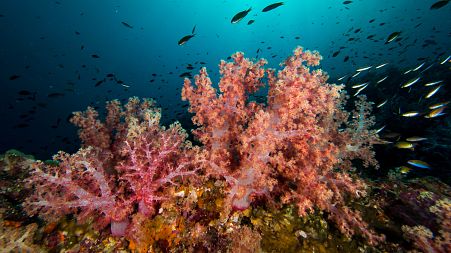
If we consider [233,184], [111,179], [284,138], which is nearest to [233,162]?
[233,184]

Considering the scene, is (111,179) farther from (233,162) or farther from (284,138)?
(284,138)

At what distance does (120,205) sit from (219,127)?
1807mm

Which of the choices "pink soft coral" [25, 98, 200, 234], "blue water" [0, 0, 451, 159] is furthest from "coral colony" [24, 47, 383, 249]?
"blue water" [0, 0, 451, 159]

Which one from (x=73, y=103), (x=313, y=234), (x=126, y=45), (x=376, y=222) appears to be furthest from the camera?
(x=126, y=45)

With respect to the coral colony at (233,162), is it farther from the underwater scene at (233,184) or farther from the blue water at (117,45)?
the blue water at (117,45)

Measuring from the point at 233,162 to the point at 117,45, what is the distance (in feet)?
350

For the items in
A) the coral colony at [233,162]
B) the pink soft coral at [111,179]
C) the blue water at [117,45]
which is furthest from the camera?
the blue water at [117,45]

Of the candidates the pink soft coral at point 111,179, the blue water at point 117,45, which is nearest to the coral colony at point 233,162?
the pink soft coral at point 111,179

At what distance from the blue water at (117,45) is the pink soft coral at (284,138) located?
797 inches

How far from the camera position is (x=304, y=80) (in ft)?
9.83

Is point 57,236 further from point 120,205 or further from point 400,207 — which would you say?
point 400,207

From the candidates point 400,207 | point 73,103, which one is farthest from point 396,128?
point 73,103

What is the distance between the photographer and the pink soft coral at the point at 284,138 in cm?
303

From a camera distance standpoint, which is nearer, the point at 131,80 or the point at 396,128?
the point at 396,128
